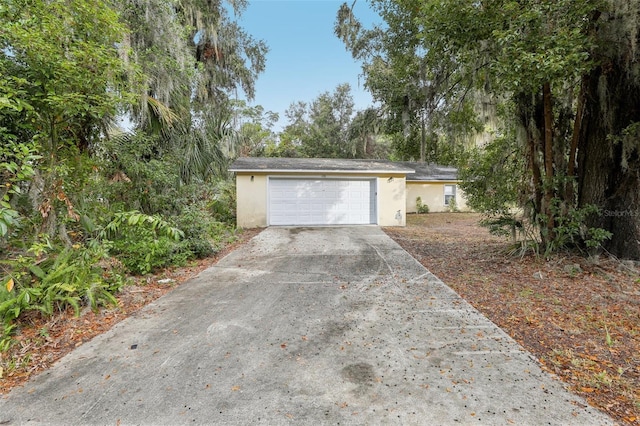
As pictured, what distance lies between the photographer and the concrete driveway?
1.90 meters

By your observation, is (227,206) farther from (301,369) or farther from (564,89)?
(564,89)

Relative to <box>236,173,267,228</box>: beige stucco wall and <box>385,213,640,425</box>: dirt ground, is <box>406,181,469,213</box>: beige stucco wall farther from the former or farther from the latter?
<box>385,213,640,425</box>: dirt ground

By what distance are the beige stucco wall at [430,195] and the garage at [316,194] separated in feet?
17.4

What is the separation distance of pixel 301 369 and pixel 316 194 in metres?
8.77

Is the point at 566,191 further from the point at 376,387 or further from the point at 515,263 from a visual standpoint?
the point at 376,387

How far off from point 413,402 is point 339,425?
0.53m

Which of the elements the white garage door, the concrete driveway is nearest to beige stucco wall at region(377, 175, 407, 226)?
the white garage door

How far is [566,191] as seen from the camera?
517 cm

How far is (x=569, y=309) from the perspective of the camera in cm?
347

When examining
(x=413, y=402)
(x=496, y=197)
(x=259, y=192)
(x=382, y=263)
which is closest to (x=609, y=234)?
(x=496, y=197)

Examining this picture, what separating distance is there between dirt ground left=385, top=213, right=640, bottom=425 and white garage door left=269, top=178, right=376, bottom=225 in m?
4.87

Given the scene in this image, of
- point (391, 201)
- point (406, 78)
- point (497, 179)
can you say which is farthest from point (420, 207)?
point (497, 179)

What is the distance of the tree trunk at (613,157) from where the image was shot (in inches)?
180

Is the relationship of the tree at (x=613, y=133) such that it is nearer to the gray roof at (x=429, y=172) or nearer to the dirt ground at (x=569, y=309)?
the dirt ground at (x=569, y=309)
